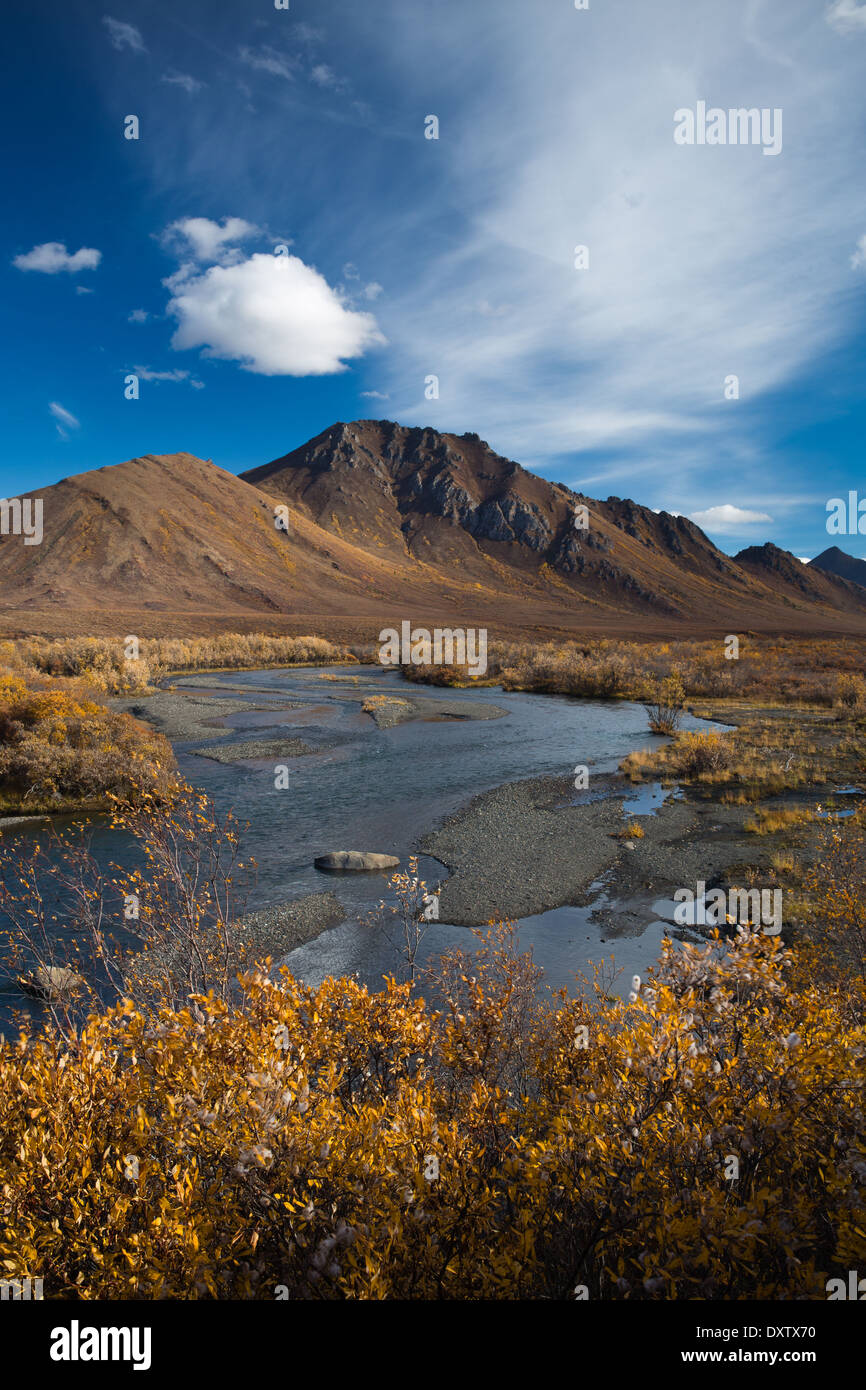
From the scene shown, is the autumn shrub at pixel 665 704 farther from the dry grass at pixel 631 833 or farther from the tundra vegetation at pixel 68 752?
the tundra vegetation at pixel 68 752

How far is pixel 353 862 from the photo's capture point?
16516 millimetres

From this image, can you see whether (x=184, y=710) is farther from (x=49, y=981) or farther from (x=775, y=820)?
(x=775, y=820)

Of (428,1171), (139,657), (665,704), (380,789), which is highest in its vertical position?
(139,657)

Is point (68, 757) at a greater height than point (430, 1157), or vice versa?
point (68, 757)

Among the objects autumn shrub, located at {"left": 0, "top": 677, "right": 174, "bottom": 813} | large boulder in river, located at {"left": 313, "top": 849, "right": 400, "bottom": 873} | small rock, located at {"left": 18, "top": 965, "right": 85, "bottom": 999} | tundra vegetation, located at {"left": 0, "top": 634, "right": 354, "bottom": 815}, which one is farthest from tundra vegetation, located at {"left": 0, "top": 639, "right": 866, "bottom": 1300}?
autumn shrub, located at {"left": 0, "top": 677, "right": 174, "bottom": 813}

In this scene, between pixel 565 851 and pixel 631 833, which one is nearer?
pixel 565 851

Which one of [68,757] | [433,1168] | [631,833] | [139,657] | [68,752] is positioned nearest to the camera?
[433,1168]

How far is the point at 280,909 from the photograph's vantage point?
13977 millimetres

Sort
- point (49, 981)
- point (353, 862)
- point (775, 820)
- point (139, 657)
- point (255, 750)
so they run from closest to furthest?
point (49, 981), point (353, 862), point (775, 820), point (255, 750), point (139, 657)

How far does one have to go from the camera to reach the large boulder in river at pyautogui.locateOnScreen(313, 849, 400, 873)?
53.9ft

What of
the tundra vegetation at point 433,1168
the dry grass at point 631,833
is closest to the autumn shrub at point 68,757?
the dry grass at point 631,833

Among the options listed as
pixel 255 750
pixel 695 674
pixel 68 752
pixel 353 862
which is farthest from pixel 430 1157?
pixel 695 674

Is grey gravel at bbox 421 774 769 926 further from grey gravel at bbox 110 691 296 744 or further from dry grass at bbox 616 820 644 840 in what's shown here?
grey gravel at bbox 110 691 296 744
